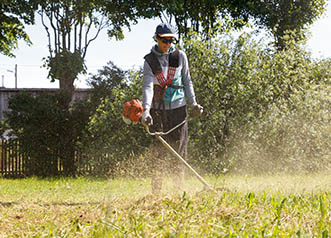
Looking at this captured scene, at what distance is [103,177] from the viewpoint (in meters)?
11.6

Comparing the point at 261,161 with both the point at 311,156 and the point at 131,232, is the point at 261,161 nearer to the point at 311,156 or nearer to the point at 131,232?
the point at 311,156

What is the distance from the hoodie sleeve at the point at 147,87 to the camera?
510 cm

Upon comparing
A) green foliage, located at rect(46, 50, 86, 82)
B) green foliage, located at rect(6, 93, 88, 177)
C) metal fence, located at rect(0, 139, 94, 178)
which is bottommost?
metal fence, located at rect(0, 139, 94, 178)

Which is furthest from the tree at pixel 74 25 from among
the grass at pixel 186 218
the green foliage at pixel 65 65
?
the grass at pixel 186 218

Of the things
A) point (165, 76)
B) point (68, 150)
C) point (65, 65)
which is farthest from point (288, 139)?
point (65, 65)

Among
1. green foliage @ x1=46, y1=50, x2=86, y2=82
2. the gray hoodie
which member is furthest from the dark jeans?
green foliage @ x1=46, y1=50, x2=86, y2=82

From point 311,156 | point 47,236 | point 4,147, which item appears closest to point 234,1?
point 311,156

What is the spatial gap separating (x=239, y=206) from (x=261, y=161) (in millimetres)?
6952

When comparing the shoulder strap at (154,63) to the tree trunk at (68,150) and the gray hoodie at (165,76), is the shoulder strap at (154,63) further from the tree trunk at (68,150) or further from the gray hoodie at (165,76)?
the tree trunk at (68,150)

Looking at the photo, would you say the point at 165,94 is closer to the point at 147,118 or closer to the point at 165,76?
the point at 165,76

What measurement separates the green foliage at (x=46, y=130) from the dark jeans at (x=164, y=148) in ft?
25.5

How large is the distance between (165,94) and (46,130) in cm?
837

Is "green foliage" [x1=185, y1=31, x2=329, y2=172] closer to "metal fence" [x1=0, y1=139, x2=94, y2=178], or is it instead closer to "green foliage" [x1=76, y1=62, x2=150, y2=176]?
"green foliage" [x1=76, y1=62, x2=150, y2=176]

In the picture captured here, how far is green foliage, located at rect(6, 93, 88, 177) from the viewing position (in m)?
12.8
